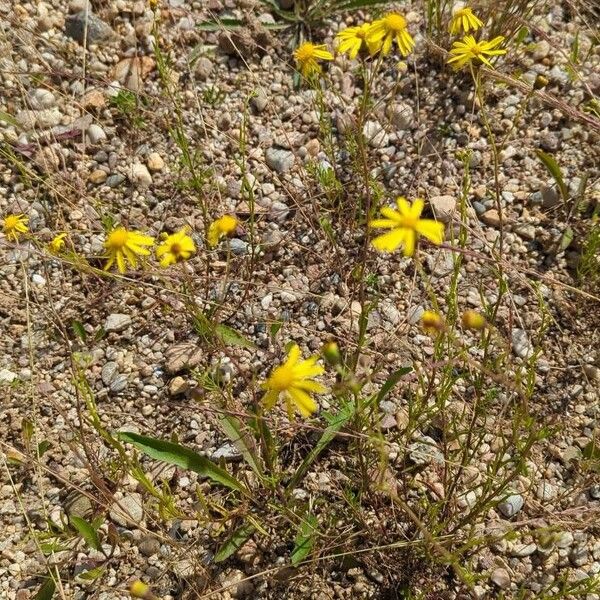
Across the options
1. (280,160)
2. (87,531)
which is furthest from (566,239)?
(87,531)

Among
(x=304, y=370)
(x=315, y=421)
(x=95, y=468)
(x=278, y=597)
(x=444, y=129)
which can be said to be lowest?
(x=278, y=597)

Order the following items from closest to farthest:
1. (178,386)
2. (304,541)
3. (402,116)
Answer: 1. (304,541)
2. (178,386)
3. (402,116)

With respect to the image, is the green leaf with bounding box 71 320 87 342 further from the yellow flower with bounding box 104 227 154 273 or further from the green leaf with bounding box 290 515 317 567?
the green leaf with bounding box 290 515 317 567

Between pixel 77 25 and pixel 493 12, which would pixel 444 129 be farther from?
pixel 77 25

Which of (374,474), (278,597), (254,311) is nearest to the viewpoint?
(278,597)

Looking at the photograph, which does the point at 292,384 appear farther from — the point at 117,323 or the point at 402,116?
the point at 402,116

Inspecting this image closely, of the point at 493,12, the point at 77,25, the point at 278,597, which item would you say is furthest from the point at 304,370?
the point at 77,25
